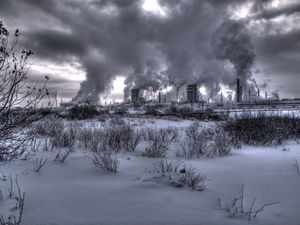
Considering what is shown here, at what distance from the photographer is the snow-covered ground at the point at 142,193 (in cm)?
242

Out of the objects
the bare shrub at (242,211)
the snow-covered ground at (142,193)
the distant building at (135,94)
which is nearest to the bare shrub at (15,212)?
the snow-covered ground at (142,193)

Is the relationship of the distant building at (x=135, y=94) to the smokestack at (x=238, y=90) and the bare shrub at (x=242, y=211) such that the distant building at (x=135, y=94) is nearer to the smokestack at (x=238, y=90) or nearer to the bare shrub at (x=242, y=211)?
the smokestack at (x=238, y=90)

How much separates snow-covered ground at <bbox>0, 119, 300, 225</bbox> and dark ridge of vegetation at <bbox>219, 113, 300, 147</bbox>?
2.59 m

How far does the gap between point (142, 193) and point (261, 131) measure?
16.5 feet

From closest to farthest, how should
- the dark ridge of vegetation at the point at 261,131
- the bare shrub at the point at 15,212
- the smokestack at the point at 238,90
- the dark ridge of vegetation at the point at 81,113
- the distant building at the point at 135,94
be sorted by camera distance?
the bare shrub at the point at 15,212
the dark ridge of vegetation at the point at 261,131
the dark ridge of vegetation at the point at 81,113
the smokestack at the point at 238,90
the distant building at the point at 135,94

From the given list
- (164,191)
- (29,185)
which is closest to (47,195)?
→ (29,185)

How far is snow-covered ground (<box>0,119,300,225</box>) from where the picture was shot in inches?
95.2

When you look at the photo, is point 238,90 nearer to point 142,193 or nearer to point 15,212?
point 142,193

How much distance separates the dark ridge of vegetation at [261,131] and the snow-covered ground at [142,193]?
259cm

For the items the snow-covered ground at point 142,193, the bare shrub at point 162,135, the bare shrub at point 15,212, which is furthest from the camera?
the bare shrub at point 162,135

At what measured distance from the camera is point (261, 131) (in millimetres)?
7098

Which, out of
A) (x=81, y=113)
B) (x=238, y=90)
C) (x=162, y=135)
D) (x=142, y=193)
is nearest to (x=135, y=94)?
(x=238, y=90)

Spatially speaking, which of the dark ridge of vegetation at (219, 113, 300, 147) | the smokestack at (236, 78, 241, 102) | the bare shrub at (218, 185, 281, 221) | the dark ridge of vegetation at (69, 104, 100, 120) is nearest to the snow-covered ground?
the bare shrub at (218, 185, 281, 221)

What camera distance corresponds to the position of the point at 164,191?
303 cm
